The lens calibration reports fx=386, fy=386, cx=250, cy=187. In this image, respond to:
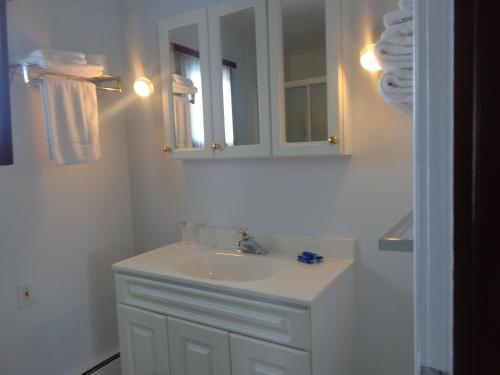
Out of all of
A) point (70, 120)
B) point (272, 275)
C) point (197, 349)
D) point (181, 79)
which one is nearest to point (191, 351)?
point (197, 349)

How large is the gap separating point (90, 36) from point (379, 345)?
6.71ft

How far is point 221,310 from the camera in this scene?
140 cm

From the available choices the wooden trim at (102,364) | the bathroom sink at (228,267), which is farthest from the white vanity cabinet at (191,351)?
the wooden trim at (102,364)

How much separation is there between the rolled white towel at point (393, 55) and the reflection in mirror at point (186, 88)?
3.39ft

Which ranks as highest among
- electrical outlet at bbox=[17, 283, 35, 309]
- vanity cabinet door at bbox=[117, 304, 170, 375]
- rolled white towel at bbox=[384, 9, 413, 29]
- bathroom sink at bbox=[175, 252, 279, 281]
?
rolled white towel at bbox=[384, 9, 413, 29]

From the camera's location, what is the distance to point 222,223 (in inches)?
77.3

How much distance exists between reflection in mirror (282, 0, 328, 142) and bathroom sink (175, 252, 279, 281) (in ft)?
1.86

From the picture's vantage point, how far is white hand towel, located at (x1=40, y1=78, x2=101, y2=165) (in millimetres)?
1665

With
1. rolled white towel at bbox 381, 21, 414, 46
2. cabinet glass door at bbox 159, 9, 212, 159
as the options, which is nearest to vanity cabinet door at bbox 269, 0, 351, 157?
cabinet glass door at bbox 159, 9, 212, 159

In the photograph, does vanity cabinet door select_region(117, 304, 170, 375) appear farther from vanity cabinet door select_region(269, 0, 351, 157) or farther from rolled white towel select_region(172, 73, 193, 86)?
rolled white towel select_region(172, 73, 193, 86)

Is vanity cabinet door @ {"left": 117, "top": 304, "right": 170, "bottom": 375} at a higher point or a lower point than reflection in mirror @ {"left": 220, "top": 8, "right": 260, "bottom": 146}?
lower

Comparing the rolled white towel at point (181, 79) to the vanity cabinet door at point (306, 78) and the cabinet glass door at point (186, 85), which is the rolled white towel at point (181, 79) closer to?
the cabinet glass door at point (186, 85)
